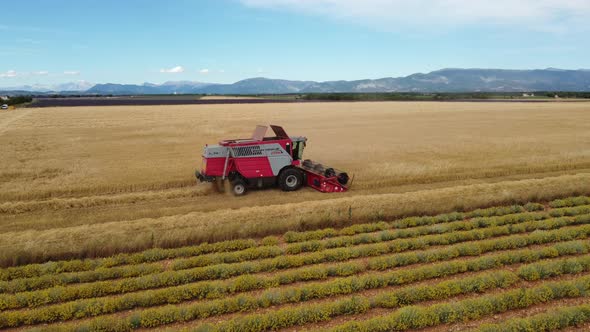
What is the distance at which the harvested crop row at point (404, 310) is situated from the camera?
8422 mm

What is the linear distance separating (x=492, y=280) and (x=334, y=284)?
12.8ft

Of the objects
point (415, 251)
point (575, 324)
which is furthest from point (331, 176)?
point (575, 324)

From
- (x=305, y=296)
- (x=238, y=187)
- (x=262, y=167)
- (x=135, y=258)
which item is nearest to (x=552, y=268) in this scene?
(x=305, y=296)

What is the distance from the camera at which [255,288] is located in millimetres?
10172

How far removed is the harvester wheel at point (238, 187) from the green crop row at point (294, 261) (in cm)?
690

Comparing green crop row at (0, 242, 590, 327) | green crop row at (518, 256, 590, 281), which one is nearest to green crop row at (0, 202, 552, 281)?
green crop row at (0, 242, 590, 327)

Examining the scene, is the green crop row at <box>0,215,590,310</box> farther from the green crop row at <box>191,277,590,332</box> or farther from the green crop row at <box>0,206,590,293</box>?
the green crop row at <box>191,277,590,332</box>

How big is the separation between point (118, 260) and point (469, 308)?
924 centimetres

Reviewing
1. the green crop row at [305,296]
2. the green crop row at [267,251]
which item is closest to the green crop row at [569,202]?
the green crop row at [267,251]

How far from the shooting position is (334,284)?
9930mm

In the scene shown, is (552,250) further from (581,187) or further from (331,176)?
(331,176)

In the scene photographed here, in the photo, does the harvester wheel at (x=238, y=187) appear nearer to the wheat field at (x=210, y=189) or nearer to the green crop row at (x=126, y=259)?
the wheat field at (x=210, y=189)

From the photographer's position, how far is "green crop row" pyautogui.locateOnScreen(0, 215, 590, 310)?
9672 mm

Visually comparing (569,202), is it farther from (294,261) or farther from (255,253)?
(255,253)
